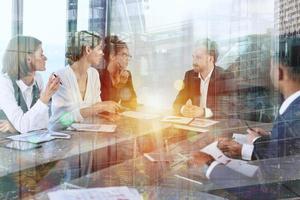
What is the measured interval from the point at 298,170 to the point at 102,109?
1357 mm

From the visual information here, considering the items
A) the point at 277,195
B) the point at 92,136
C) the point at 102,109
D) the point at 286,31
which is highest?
the point at 286,31

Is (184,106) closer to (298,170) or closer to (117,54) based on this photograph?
(117,54)

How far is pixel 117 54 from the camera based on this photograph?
2408 mm

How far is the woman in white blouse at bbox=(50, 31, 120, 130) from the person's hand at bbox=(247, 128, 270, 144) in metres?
0.99

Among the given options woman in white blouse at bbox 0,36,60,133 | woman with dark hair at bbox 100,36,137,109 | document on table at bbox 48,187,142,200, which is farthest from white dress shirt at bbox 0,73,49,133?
document on table at bbox 48,187,142,200

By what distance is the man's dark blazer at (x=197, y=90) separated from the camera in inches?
99.5

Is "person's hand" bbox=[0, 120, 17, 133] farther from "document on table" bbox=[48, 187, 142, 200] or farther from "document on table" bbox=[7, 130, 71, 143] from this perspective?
"document on table" bbox=[48, 187, 142, 200]

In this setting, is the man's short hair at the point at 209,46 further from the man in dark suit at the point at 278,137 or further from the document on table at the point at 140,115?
the document on table at the point at 140,115

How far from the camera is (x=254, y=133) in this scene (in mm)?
2666

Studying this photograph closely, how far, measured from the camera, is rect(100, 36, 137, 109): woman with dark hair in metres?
2.40

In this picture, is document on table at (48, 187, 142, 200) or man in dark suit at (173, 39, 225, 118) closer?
document on table at (48, 187, 142, 200)

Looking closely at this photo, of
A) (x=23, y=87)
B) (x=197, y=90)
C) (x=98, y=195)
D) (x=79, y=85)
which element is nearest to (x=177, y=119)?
(x=197, y=90)

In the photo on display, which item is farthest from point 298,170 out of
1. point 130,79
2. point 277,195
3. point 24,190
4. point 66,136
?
point 24,190

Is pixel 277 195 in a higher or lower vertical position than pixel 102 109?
lower
